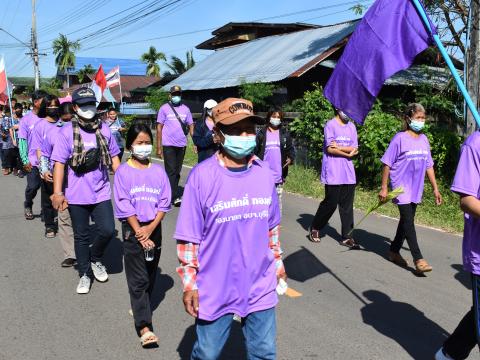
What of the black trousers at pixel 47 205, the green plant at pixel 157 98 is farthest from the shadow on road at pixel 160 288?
the green plant at pixel 157 98

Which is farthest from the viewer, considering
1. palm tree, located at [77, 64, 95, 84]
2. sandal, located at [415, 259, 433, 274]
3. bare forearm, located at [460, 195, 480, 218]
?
palm tree, located at [77, 64, 95, 84]

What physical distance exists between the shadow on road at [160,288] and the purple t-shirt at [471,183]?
2.80 metres

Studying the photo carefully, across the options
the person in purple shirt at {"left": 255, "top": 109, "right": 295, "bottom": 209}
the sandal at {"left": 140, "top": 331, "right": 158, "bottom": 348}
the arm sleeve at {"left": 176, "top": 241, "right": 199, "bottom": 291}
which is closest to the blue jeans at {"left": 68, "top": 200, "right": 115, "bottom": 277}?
the sandal at {"left": 140, "top": 331, "right": 158, "bottom": 348}

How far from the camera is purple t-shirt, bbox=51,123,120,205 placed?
4734 millimetres

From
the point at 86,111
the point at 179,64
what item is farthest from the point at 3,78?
the point at 179,64

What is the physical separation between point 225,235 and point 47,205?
5.22 meters

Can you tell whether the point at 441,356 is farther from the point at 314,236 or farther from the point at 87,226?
the point at 314,236

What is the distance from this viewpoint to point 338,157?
6.53m

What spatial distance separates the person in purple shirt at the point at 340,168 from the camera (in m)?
6.47

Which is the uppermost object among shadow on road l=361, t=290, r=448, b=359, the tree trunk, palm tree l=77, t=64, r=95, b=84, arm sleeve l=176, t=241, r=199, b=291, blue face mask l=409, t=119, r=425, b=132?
palm tree l=77, t=64, r=95, b=84

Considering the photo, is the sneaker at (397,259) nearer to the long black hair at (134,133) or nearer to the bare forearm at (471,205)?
the bare forearm at (471,205)

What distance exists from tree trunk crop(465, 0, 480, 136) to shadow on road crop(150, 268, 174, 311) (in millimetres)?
6417

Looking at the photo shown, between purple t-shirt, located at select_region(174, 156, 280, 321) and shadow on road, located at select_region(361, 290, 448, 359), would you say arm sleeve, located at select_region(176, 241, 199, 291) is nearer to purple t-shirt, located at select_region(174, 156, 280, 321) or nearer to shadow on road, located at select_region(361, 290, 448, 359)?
purple t-shirt, located at select_region(174, 156, 280, 321)

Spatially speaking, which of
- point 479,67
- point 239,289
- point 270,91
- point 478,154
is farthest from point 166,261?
point 270,91
